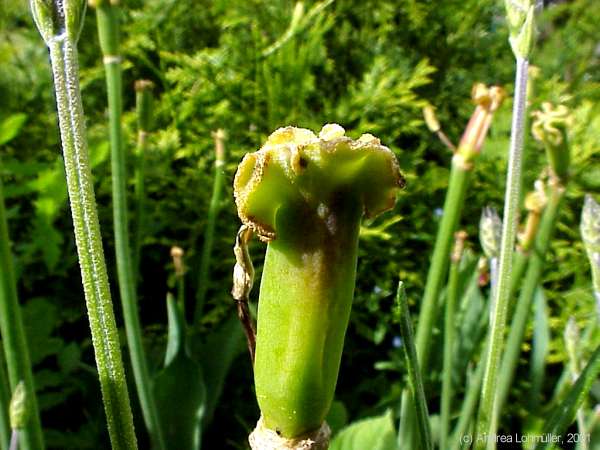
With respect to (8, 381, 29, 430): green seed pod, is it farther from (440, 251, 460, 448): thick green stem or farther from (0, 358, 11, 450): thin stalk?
(440, 251, 460, 448): thick green stem

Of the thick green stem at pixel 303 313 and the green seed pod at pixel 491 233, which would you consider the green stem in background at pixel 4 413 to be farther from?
the green seed pod at pixel 491 233

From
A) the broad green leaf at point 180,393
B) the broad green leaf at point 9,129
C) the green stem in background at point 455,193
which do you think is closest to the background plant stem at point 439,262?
the green stem in background at point 455,193

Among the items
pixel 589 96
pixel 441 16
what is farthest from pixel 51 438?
pixel 589 96

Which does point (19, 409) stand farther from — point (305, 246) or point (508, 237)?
point (508, 237)

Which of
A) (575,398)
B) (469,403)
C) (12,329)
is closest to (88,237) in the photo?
(12,329)

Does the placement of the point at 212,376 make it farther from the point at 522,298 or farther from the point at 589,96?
the point at 589,96

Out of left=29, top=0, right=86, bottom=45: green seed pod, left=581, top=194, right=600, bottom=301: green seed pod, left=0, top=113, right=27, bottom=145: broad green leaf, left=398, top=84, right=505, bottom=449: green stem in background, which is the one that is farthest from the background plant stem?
left=0, top=113, right=27, bottom=145: broad green leaf
